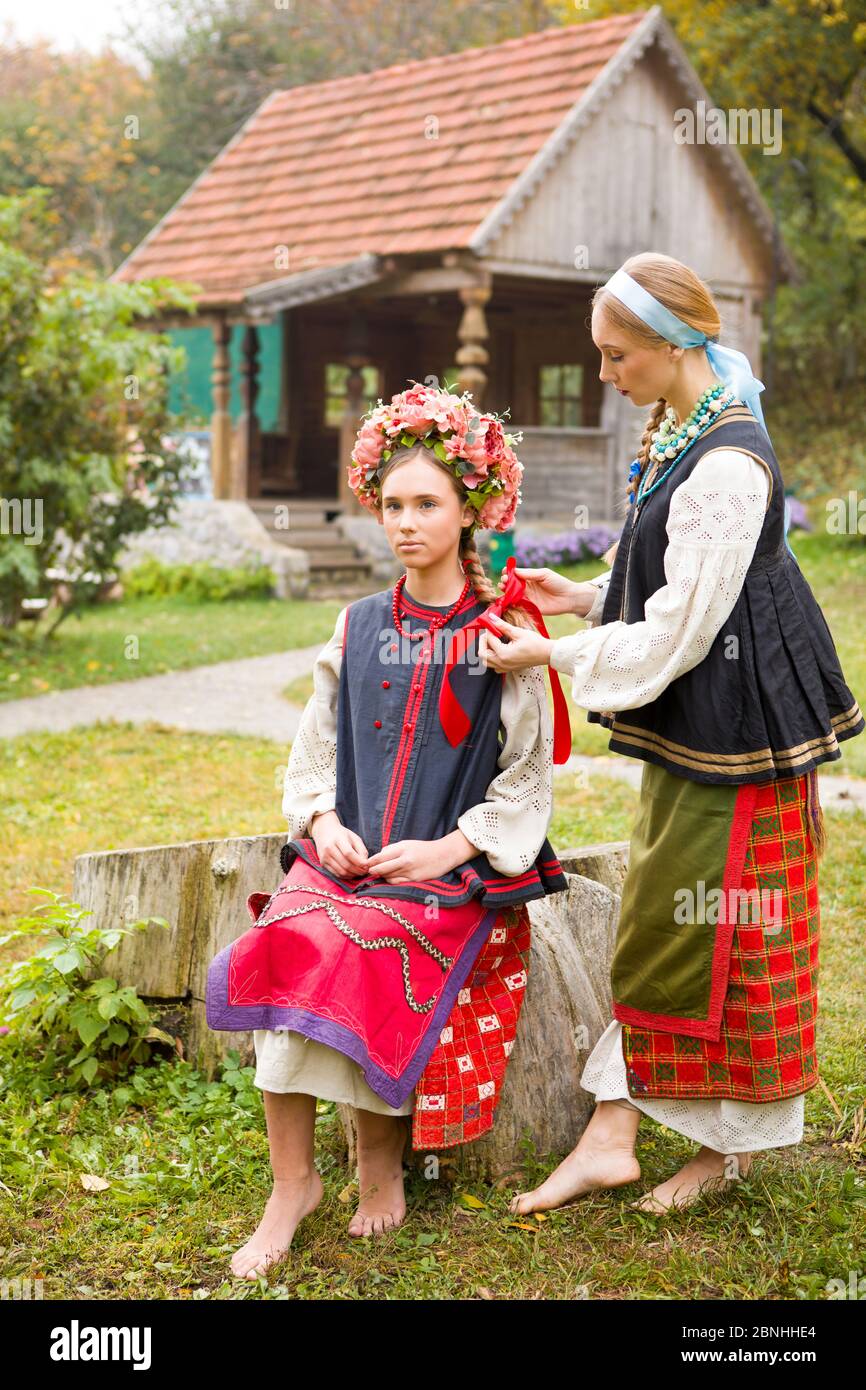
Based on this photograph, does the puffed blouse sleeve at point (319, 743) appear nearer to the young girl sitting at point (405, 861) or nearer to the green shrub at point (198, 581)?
the young girl sitting at point (405, 861)

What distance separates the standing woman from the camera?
9.20ft

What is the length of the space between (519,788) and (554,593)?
452mm

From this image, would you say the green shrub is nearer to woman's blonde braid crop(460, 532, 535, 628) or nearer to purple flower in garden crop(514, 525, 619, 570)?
purple flower in garden crop(514, 525, 619, 570)

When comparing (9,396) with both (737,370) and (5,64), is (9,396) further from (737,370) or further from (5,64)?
(5,64)

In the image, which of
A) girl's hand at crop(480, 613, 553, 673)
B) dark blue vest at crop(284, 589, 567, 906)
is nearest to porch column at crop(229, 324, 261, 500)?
dark blue vest at crop(284, 589, 567, 906)

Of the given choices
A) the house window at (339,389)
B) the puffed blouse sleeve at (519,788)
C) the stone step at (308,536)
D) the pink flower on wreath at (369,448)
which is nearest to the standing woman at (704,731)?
the puffed blouse sleeve at (519,788)

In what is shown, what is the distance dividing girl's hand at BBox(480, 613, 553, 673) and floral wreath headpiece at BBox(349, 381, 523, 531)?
0.88 ft

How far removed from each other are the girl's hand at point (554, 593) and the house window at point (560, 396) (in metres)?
15.6

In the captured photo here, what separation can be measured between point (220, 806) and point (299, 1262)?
3484 mm

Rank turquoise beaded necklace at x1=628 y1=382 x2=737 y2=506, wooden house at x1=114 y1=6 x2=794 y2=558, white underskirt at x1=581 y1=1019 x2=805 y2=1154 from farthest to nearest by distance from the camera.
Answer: wooden house at x1=114 y1=6 x2=794 y2=558 → white underskirt at x1=581 y1=1019 x2=805 y2=1154 → turquoise beaded necklace at x1=628 y1=382 x2=737 y2=506

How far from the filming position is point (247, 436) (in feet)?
49.4

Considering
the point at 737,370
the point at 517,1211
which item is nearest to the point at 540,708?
the point at 737,370

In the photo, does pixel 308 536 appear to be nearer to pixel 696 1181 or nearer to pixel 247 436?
pixel 247 436

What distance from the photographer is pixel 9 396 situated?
9.46 metres
